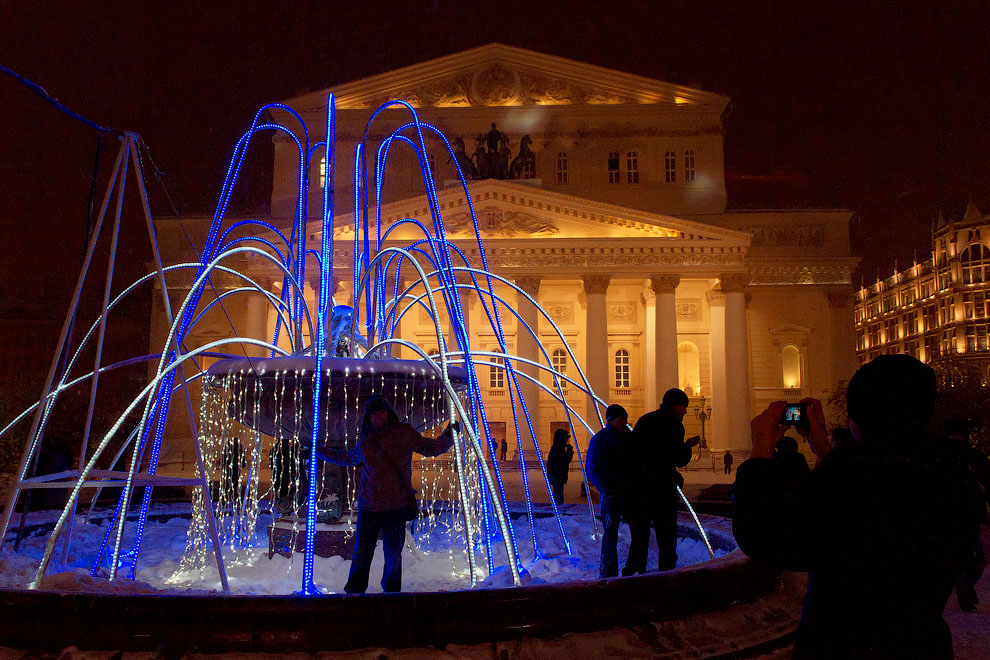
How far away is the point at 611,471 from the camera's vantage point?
586cm

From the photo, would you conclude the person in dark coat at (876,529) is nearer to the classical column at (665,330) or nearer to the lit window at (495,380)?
the classical column at (665,330)

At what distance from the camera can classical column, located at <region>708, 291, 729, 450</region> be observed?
100 feet

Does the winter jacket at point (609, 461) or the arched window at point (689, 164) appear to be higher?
the arched window at point (689, 164)

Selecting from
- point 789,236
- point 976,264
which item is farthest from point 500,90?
point 976,264

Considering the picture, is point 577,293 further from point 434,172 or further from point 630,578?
point 630,578

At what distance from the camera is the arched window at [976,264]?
69.8 metres

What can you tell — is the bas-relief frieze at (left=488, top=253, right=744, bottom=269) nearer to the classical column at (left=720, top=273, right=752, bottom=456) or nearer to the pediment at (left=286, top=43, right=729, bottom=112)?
the classical column at (left=720, top=273, right=752, bottom=456)

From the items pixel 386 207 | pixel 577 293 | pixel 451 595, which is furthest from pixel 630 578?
pixel 577 293

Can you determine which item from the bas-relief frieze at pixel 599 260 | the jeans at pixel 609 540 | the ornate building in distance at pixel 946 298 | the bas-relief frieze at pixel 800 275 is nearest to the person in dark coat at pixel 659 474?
the jeans at pixel 609 540

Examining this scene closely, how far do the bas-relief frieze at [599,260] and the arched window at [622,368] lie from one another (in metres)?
8.31

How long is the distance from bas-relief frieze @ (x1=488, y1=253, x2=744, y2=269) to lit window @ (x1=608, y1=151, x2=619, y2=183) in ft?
28.7

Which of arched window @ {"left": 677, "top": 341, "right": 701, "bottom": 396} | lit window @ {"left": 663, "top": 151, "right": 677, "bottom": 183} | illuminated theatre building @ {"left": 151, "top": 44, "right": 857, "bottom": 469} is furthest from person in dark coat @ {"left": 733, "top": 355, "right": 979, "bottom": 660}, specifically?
lit window @ {"left": 663, "top": 151, "right": 677, "bottom": 183}

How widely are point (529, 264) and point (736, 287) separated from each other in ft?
26.5

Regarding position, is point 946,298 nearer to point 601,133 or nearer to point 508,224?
point 601,133
